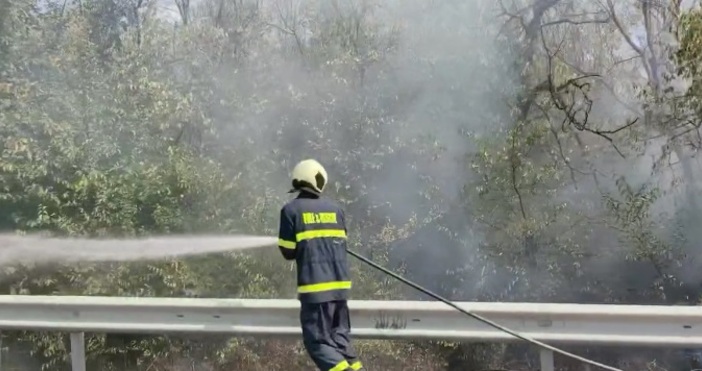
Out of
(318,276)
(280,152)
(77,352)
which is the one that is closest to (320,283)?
(318,276)

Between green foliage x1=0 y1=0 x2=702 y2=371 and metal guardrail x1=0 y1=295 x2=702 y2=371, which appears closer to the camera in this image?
metal guardrail x1=0 y1=295 x2=702 y2=371

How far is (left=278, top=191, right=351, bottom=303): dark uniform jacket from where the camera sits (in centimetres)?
309

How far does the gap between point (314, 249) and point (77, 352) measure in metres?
1.52

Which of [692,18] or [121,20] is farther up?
[121,20]

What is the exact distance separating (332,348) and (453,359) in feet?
6.57

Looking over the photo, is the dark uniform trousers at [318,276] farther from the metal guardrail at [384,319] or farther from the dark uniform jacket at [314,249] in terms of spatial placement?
the metal guardrail at [384,319]

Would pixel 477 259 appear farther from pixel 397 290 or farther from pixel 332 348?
pixel 332 348

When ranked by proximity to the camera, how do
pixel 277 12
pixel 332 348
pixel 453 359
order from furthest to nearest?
pixel 277 12 < pixel 453 359 < pixel 332 348

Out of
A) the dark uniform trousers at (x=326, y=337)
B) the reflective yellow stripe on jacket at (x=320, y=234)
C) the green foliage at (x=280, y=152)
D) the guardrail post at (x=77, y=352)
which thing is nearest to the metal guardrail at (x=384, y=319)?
the guardrail post at (x=77, y=352)

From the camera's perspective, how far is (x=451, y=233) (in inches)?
210

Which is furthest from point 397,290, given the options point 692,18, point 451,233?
point 692,18

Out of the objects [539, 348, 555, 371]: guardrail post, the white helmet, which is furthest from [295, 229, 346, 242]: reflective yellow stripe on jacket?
[539, 348, 555, 371]: guardrail post

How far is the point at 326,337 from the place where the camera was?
310 centimetres

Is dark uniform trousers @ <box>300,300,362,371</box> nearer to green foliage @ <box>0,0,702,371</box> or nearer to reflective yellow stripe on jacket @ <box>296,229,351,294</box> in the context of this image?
reflective yellow stripe on jacket @ <box>296,229,351,294</box>
